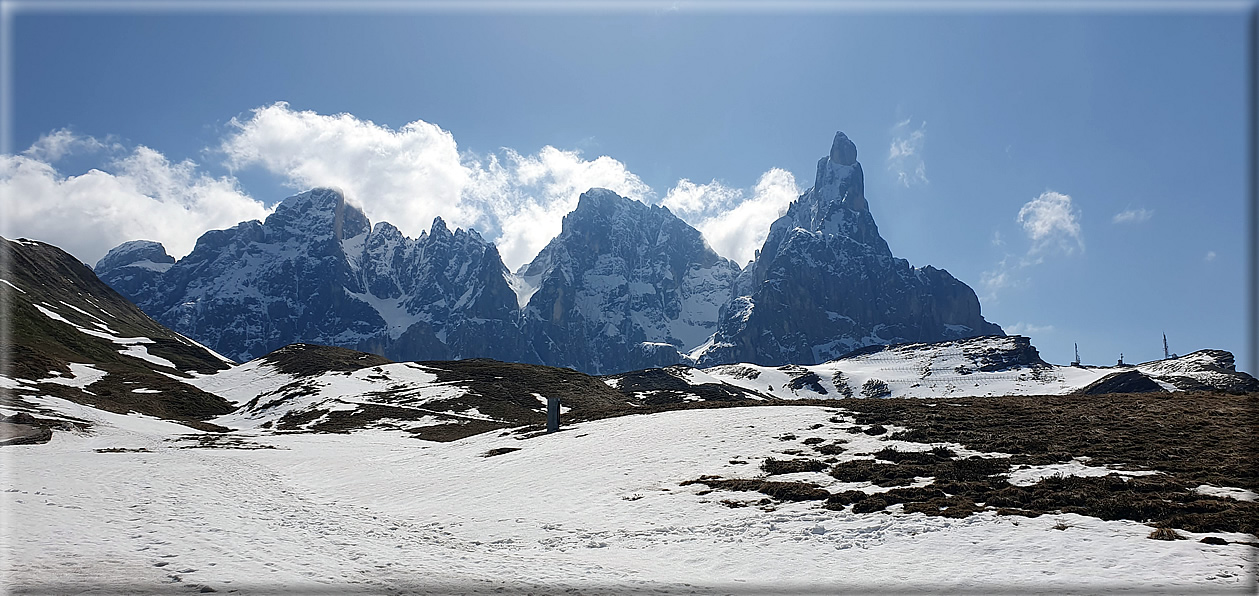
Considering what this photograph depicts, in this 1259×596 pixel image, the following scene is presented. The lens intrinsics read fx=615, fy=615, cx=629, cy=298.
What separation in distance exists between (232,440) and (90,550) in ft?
130

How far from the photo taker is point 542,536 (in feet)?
60.6

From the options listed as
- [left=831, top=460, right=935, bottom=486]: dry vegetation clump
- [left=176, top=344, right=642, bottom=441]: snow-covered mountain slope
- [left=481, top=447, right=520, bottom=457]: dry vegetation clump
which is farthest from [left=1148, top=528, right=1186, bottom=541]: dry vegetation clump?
[left=176, top=344, right=642, bottom=441]: snow-covered mountain slope

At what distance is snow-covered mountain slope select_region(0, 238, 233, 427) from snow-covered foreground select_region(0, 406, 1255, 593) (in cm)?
4310

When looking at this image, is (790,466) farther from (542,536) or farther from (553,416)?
(553,416)

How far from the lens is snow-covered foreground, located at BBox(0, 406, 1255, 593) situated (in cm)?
1280

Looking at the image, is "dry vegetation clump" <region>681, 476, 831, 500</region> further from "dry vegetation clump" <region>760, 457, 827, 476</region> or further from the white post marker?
the white post marker

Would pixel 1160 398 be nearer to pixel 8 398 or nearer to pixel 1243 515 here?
pixel 1243 515

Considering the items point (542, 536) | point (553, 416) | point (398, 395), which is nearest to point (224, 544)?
point (542, 536)

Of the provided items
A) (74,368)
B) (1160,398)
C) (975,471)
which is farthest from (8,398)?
(1160,398)

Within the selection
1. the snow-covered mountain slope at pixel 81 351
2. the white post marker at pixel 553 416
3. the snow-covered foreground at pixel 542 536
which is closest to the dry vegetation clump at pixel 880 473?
the snow-covered foreground at pixel 542 536

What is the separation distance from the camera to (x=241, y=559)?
47.6ft

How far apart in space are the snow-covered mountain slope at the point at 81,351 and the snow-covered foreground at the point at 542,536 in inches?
1697

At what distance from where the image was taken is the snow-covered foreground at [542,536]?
42.0 feet

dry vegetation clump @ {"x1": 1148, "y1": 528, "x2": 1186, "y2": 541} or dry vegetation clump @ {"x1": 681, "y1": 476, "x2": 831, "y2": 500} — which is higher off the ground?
dry vegetation clump @ {"x1": 1148, "y1": 528, "x2": 1186, "y2": 541}
